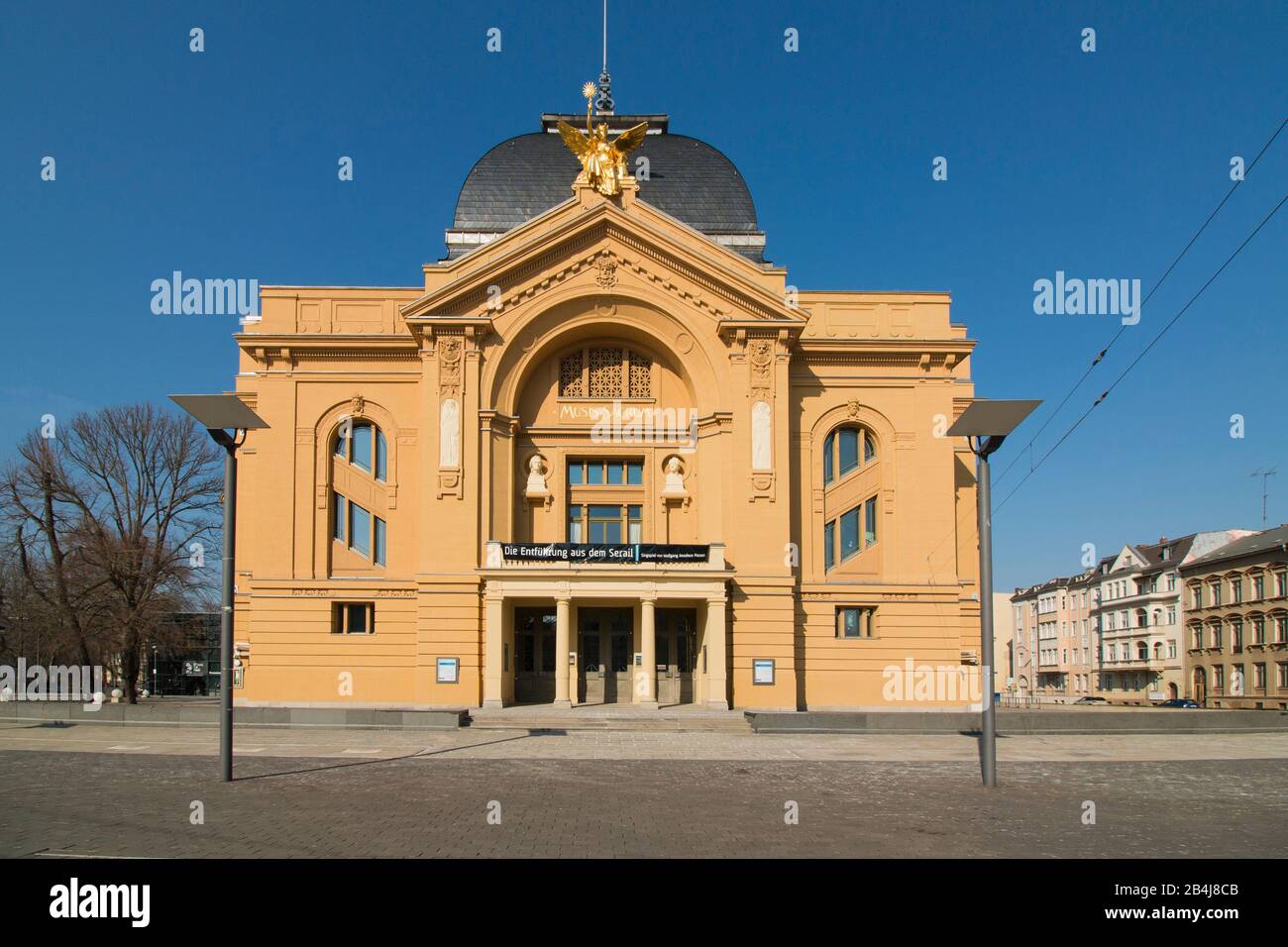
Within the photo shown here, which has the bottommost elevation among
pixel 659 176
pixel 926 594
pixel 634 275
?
pixel 926 594

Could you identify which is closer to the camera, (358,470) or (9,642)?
(358,470)

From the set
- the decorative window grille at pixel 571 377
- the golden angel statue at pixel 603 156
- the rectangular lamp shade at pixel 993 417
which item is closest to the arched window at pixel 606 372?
the decorative window grille at pixel 571 377

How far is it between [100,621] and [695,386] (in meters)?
32.1

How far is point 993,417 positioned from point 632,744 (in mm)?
13992

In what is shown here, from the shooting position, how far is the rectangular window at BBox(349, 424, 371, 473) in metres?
43.6

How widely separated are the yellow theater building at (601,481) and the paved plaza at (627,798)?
11529 mm

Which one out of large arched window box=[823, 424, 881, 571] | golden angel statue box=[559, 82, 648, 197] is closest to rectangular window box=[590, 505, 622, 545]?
large arched window box=[823, 424, 881, 571]

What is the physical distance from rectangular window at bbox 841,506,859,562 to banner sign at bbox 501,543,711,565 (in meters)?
6.19

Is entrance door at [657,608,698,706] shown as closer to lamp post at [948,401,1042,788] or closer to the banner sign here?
the banner sign

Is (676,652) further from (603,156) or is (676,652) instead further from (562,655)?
(603,156)
